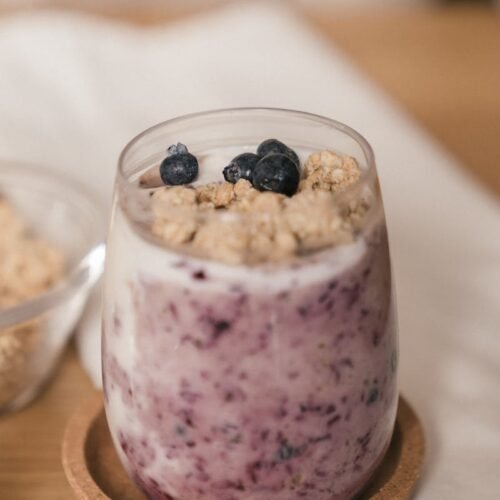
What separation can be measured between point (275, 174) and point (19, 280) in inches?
17.3

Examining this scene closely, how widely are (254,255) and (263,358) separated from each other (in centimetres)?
7

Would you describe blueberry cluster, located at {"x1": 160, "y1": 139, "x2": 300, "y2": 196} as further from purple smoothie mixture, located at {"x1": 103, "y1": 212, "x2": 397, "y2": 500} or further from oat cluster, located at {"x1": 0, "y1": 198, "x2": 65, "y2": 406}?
oat cluster, located at {"x1": 0, "y1": 198, "x2": 65, "y2": 406}

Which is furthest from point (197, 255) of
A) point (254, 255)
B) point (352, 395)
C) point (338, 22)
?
point (338, 22)

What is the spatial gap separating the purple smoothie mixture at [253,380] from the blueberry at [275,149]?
0.08 meters

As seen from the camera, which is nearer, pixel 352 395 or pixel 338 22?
pixel 352 395

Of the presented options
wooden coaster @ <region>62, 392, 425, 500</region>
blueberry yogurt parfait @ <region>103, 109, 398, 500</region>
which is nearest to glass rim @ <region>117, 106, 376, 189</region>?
blueberry yogurt parfait @ <region>103, 109, 398, 500</region>

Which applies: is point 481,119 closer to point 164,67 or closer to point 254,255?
point 164,67

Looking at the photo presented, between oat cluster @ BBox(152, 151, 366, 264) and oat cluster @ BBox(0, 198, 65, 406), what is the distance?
32cm

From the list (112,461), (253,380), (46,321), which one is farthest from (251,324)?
(46,321)

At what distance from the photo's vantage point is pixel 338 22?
6.16 feet

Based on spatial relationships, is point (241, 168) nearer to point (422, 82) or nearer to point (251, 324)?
point (251, 324)

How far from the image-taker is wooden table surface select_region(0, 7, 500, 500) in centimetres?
90

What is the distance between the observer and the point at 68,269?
1.04 m

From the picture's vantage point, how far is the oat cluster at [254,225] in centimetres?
57
